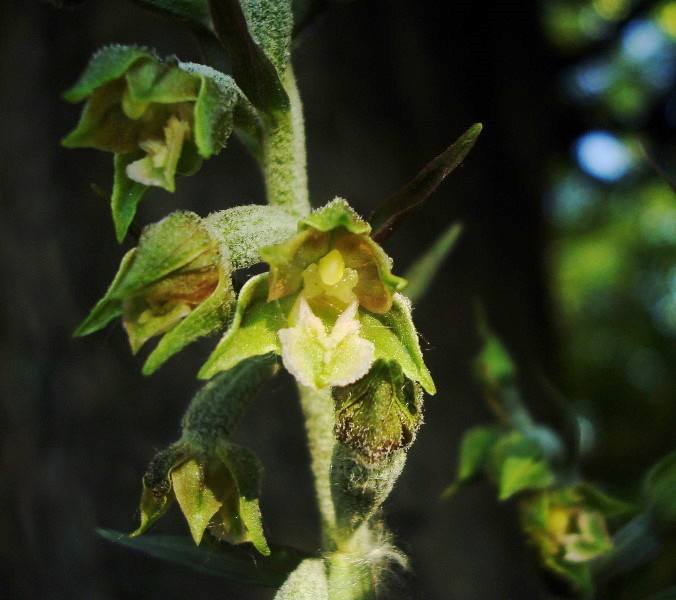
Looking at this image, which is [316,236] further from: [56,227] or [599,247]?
[599,247]

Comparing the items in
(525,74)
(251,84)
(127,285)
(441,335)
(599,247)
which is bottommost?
(599,247)

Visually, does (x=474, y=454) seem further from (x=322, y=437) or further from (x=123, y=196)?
(x=123, y=196)

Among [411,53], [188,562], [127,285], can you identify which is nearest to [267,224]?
[127,285]

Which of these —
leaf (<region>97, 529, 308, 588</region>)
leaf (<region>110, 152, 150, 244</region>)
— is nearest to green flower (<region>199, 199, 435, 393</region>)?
leaf (<region>110, 152, 150, 244</region>)

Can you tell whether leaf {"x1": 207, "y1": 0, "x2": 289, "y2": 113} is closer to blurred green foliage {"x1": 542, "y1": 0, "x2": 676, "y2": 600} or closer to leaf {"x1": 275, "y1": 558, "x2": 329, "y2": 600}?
leaf {"x1": 275, "y1": 558, "x2": 329, "y2": 600}

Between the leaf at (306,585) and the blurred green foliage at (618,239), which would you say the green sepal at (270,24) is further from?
the blurred green foliage at (618,239)

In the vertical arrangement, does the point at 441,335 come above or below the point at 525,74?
below

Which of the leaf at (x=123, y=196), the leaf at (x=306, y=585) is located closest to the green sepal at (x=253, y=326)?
the leaf at (x=123, y=196)
